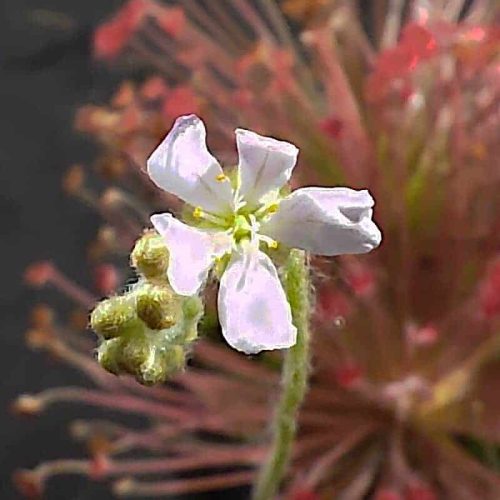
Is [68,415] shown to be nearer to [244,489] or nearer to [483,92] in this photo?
[244,489]

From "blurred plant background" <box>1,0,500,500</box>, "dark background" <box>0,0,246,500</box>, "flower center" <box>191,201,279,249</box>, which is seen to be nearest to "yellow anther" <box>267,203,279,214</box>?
"flower center" <box>191,201,279,249</box>

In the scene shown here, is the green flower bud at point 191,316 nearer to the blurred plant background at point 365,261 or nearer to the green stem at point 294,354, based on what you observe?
the green stem at point 294,354

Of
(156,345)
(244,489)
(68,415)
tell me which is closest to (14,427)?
(68,415)

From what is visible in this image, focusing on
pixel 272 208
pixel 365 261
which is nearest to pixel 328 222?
pixel 272 208

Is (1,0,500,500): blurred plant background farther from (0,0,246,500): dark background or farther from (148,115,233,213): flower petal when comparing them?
(148,115,233,213): flower petal

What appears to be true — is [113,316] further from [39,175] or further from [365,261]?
[39,175]

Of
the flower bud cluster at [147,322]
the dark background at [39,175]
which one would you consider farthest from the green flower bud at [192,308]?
the dark background at [39,175]
